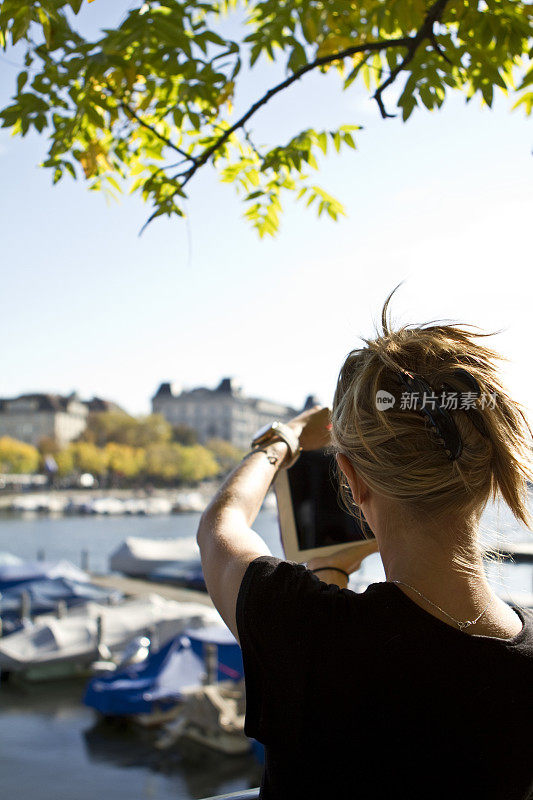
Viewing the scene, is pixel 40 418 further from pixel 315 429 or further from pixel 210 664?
pixel 315 429

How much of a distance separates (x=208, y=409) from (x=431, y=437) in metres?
132

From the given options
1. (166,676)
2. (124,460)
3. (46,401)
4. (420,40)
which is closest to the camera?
(420,40)

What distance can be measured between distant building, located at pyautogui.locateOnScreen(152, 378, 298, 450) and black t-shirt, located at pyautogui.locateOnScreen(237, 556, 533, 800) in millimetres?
130008

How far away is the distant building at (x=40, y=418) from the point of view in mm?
121562

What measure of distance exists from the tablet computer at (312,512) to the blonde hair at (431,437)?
0.51 meters

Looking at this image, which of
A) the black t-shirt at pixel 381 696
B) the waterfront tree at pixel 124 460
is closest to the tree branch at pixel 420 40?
the black t-shirt at pixel 381 696

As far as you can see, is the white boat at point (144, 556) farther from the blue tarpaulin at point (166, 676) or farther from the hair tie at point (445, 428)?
the hair tie at point (445, 428)

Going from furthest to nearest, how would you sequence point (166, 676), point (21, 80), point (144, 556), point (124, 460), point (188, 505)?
point (124, 460), point (188, 505), point (144, 556), point (166, 676), point (21, 80)

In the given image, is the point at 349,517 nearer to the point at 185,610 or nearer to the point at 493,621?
the point at 493,621

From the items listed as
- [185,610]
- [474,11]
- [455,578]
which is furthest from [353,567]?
[185,610]

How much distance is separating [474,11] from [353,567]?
2.22 meters

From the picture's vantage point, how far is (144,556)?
33.7m

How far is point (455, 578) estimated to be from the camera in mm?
1160

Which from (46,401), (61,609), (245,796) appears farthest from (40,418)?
(245,796)
